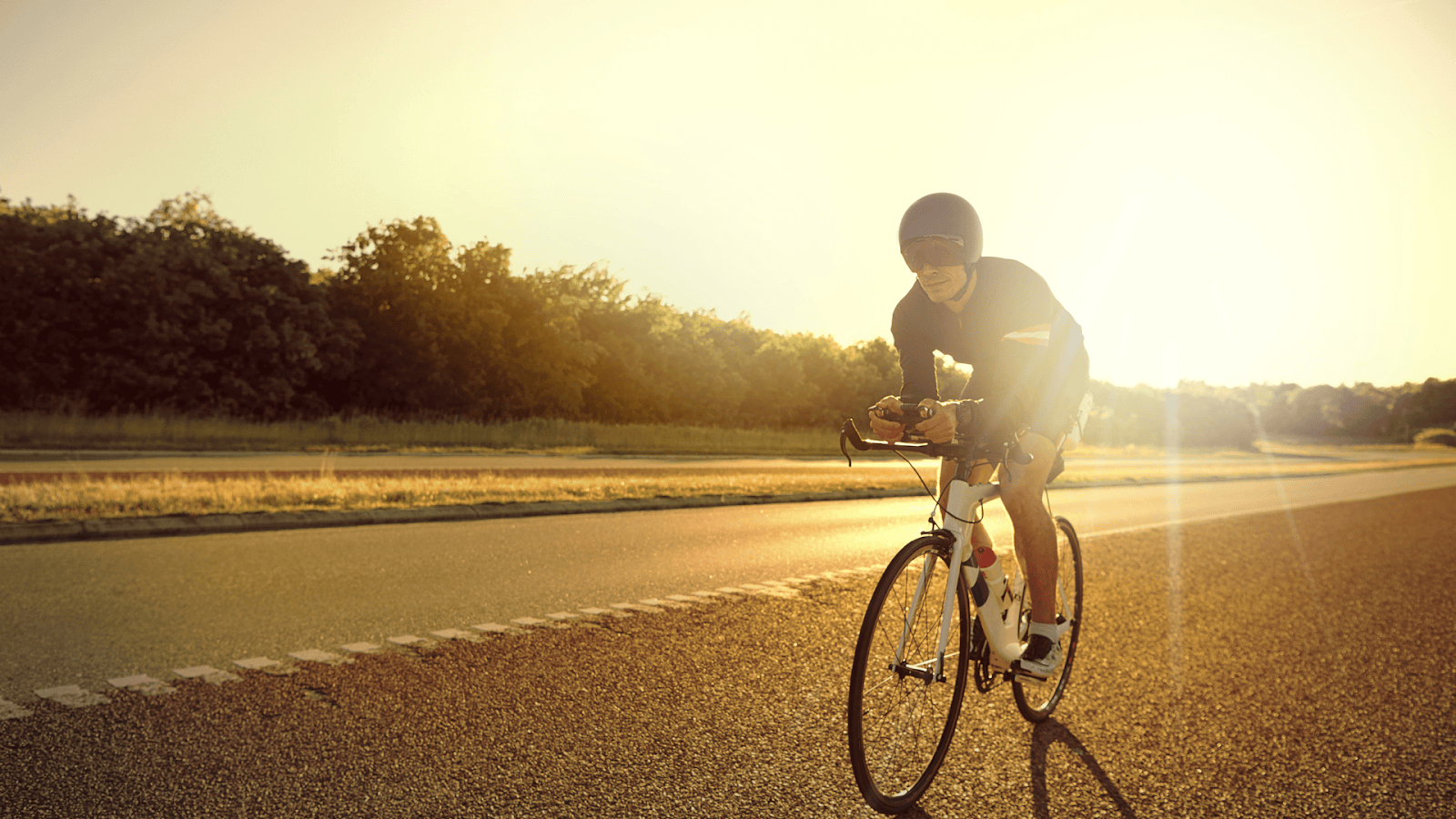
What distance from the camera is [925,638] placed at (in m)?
3.25

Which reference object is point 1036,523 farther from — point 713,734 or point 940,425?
point 713,734

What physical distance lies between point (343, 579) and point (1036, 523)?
5622 millimetres

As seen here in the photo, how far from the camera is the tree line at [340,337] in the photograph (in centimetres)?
2867

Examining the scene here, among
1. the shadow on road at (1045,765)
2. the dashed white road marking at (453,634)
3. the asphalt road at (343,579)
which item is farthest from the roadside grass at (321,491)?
the shadow on road at (1045,765)

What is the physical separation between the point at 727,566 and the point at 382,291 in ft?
106

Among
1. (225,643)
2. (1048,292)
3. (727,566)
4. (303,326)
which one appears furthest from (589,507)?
(303,326)

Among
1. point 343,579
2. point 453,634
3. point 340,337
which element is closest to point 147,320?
point 340,337

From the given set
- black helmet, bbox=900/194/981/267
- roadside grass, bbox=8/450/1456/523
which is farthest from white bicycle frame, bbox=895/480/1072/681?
roadside grass, bbox=8/450/1456/523

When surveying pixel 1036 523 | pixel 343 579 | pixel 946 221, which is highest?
pixel 946 221

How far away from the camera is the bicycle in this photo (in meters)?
2.99

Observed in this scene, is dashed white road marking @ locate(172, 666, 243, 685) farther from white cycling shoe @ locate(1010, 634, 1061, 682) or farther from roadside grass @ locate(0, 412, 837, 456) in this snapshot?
roadside grass @ locate(0, 412, 837, 456)

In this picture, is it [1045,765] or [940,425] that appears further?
[1045,765]

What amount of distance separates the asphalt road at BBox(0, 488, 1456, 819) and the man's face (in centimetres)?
192

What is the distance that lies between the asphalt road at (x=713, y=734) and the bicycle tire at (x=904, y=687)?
0.51 ft
